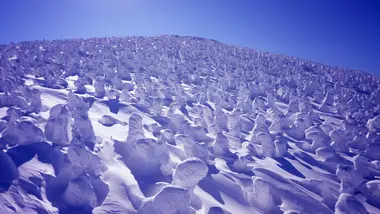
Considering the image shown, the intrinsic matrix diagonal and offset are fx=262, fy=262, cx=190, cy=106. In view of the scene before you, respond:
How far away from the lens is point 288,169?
4641 mm

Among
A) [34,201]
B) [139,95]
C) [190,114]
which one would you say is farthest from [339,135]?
[34,201]

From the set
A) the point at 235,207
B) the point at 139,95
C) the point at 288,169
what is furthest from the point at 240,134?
the point at 139,95

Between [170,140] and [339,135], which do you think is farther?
[339,135]

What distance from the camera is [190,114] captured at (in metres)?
6.71

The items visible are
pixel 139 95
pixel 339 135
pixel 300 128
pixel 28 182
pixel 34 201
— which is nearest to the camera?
pixel 34 201

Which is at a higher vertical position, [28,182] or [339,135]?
[339,135]

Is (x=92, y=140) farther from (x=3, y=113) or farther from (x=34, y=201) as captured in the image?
(x=3, y=113)

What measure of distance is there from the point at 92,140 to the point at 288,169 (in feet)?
11.0

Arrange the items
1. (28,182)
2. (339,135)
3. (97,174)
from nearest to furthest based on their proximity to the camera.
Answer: (28,182) → (97,174) → (339,135)

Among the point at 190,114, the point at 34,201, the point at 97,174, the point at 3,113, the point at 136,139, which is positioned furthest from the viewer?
the point at 190,114

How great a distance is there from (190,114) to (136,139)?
2.79 m

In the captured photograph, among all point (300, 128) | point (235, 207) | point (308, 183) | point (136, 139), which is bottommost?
point (235, 207)

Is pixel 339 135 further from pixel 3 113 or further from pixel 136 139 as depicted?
pixel 3 113

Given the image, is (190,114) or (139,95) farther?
(139,95)
